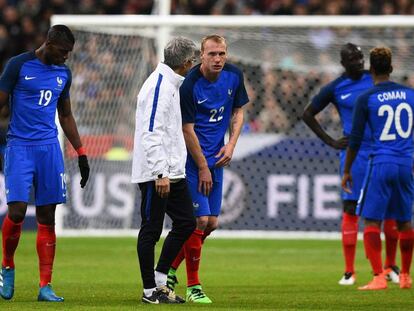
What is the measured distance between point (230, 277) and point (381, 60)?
3.34 meters

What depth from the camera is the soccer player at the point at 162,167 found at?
388 inches

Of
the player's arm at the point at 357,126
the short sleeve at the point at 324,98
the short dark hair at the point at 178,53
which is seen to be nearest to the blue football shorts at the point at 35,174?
the short dark hair at the point at 178,53

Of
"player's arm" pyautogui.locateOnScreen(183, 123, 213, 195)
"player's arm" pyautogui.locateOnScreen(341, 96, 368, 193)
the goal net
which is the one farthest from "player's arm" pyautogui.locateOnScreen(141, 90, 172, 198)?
the goal net

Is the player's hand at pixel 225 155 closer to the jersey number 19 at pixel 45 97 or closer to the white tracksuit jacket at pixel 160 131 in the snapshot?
the white tracksuit jacket at pixel 160 131

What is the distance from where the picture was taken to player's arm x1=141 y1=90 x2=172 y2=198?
980cm

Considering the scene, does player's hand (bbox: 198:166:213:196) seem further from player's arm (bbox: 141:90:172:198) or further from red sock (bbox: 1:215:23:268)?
red sock (bbox: 1:215:23:268)

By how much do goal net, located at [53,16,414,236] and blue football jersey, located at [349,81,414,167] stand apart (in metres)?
7.16

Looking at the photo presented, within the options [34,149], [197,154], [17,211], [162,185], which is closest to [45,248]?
[17,211]

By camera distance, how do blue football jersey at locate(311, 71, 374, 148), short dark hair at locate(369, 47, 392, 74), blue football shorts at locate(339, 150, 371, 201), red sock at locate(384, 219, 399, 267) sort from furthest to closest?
blue football jersey at locate(311, 71, 374, 148)
blue football shorts at locate(339, 150, 371, 201)
red sock at locate(384, 219, 399, 267)
short dark hair at locate(369, 47, 392, 74)

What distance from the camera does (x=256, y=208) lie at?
64.8 feet

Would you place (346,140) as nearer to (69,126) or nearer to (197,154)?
(197,154)

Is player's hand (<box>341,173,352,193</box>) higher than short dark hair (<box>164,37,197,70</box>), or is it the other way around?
short dark hair (<box>164,37,197,70</box>)

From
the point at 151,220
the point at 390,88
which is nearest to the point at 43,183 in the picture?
the point at 151,220

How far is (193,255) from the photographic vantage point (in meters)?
10.8
